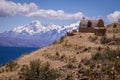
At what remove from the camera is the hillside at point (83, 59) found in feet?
77.6

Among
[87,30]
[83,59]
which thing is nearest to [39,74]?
[83,59]

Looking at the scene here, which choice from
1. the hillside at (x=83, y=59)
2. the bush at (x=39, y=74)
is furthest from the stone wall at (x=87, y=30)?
the bush at (x=39, y=74)

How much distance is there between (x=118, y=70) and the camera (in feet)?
74.0

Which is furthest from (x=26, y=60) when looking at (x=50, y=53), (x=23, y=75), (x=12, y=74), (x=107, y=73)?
(x=107, y=73)

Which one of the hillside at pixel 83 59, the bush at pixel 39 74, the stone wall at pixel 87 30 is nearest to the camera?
the hillside at pixel 83 59

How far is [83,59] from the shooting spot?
3152 cm

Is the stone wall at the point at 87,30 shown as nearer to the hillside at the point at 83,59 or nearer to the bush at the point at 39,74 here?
the hillside at the point at 83,59

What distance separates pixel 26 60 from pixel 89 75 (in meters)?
16.2

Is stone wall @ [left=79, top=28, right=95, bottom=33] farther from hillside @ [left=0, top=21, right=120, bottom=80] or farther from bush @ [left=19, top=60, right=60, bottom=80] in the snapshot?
bush @ [left=19, top=60, right=60, bottom=80]

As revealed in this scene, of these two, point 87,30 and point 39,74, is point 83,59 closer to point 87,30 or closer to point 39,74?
point 39,74

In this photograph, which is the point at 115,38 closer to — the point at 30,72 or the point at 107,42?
the point at 107,42

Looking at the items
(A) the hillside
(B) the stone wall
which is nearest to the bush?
(A) the hillside

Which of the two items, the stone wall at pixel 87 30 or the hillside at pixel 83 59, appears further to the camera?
the stone wall at pixel 87 30

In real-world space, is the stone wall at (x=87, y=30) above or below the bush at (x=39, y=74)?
above
